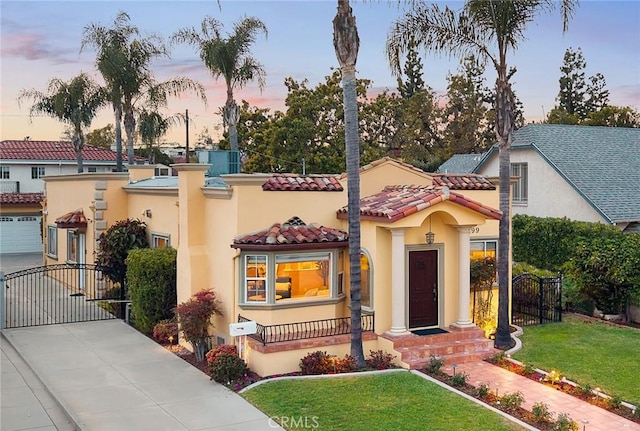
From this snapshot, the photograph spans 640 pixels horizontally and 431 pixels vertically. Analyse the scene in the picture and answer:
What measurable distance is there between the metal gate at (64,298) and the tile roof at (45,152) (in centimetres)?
2130

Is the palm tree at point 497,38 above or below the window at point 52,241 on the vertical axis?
above

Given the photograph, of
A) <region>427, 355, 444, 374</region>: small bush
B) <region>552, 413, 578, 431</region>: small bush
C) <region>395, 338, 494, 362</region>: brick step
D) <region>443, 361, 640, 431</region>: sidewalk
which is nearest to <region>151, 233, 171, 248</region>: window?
<region>395, 338, 494, 362</region>: brick step

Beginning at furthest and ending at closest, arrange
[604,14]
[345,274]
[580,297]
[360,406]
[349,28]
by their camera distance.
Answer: [604,14] < [580,297] < [345,274] < [349,28] < [360,406]

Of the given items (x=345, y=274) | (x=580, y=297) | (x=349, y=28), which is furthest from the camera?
(x=580, y=297)

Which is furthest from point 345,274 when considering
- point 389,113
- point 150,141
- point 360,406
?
point 389,113

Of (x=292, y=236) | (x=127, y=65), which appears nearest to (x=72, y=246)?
(x=127, y=65)

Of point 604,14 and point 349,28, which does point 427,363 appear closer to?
point 349,28

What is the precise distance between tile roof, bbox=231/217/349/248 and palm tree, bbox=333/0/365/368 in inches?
58.4

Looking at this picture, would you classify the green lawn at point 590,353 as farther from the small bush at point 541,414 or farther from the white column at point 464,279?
the small bush at point 541,414

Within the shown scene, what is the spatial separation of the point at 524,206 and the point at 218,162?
14553 mm

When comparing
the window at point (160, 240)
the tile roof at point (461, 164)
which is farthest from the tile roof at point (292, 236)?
the tile roof at point (461, 164)

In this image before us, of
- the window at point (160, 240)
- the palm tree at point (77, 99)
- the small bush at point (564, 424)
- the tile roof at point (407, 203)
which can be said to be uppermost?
the palm tree at point (77, 99)

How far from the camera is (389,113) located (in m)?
48.4

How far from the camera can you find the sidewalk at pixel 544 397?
10570 mm
